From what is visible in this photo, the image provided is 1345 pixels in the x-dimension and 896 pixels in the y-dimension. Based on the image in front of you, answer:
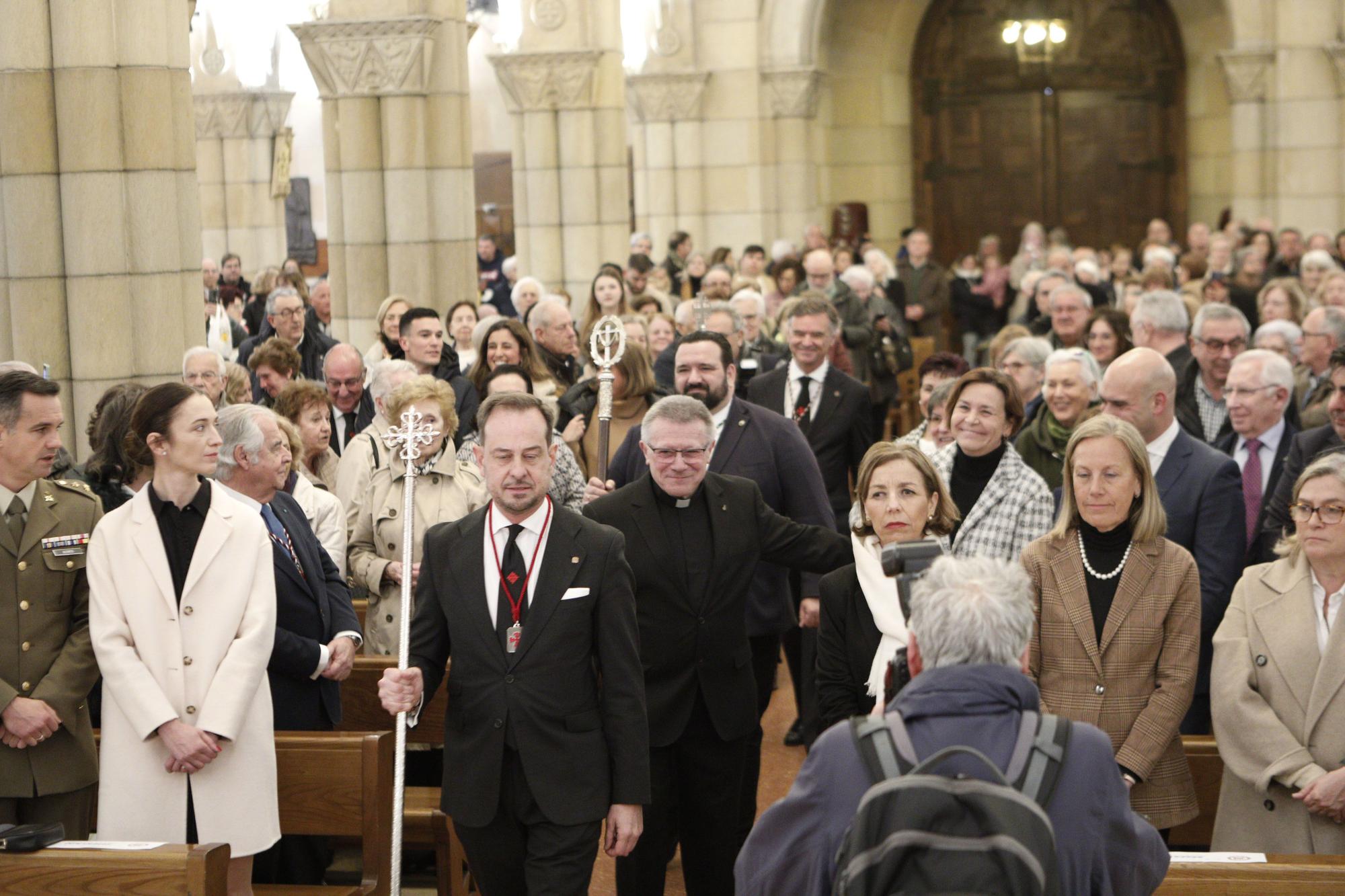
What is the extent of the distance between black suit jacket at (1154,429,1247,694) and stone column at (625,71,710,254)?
1465 centimetres

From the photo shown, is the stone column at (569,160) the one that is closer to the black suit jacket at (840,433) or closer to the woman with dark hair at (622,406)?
the black suit jacket at (840,433)

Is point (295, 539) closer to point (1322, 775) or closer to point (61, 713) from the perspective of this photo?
point (61, 713)

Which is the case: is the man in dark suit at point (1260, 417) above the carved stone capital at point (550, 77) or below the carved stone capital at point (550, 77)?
below

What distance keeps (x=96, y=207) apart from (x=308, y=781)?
3016 millimetres

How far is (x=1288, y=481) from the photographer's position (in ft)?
19.5

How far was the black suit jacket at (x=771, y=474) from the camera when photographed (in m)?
6.09

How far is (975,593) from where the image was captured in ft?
10.1

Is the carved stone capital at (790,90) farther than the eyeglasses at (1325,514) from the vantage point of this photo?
Yes

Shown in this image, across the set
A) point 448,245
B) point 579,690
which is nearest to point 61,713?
point 579,690

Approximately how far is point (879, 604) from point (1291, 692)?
109cm

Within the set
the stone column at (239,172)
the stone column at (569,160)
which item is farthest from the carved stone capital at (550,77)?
the stone column at (239,172)

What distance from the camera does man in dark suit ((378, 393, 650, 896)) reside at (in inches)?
173

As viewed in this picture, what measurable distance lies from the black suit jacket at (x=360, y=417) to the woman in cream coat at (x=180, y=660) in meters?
3.23

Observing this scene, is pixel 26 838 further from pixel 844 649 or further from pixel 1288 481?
pixel 1288 481
